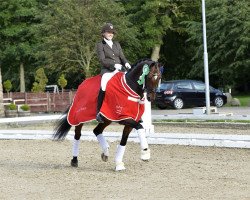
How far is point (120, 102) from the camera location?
10.2 meters

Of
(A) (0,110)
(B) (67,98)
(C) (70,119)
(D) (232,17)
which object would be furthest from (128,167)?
(B) (67,98)

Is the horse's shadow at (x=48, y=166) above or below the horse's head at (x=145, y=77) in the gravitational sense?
below

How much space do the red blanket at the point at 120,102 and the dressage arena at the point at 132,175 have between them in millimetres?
965

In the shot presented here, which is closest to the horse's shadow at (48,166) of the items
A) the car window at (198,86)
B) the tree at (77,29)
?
the car window at (198,86)

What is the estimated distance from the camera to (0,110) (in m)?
29.1

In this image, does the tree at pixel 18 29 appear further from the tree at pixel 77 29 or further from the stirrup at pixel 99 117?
the stirrup at pixel 99 117

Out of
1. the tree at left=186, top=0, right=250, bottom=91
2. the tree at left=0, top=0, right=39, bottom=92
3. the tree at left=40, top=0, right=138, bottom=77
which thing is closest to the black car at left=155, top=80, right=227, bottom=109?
the tree at left=186, top=0, right=250, bottom=91

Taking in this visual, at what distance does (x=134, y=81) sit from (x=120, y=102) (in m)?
0.42

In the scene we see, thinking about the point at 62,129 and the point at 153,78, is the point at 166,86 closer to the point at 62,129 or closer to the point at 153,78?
the point at 62,129

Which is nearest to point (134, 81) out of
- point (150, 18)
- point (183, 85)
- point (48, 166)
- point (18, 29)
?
point (48, 166)

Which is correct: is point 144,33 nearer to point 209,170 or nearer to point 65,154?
point 65,154

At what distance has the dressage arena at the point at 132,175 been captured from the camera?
8.13 metres

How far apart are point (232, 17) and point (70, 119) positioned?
83.6ft

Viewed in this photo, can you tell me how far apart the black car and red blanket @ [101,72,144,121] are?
22.7 metres
